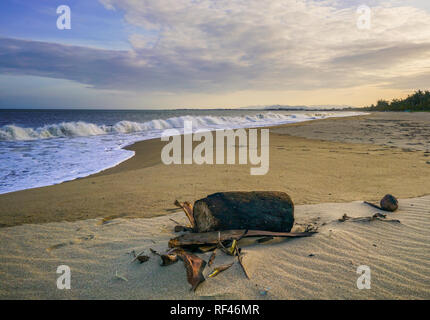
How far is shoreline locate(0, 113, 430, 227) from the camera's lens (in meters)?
4.50

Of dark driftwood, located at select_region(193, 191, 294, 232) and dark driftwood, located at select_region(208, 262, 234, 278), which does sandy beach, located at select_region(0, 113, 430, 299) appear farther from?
dark driftwood, located at select_region(193, 191, 294, 232)

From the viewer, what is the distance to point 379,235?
10.3 feet

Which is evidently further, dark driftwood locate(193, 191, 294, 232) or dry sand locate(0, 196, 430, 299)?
dark driftwood locate(193, 191, 294, 232)

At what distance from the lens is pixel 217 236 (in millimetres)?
2793

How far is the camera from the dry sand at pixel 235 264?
2133 mm

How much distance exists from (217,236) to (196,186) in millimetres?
2965

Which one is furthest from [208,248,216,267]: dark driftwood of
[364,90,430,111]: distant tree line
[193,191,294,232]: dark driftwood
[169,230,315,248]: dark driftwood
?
[364,90,430,111]: distant tree line

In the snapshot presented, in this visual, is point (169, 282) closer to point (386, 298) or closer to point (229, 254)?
point (229, 254)

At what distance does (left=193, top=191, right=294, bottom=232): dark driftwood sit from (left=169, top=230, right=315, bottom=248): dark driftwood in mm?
72

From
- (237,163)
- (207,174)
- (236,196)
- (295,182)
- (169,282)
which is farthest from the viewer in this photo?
(237,163)

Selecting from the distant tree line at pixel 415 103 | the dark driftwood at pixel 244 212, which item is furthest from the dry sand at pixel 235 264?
the distant tree line at pixel 415 103

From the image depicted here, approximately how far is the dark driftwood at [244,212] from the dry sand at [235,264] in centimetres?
24
